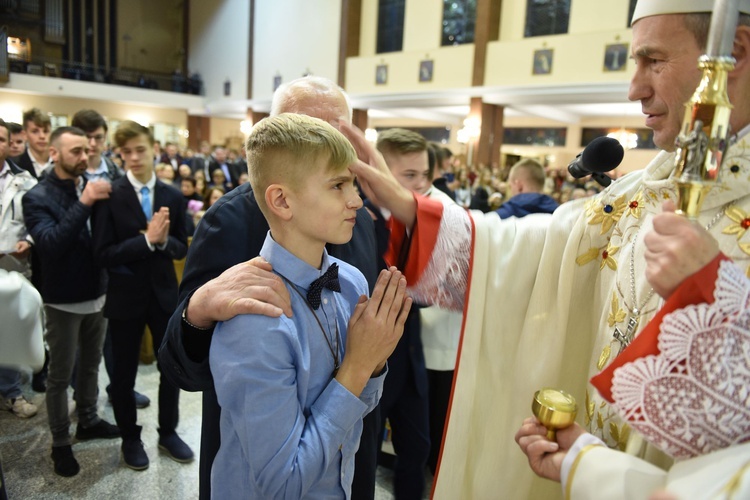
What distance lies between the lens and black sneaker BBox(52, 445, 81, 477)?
2.65 meters

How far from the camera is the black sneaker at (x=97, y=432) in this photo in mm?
3020

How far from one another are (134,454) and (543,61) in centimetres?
1210

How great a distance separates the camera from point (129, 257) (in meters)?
2.72

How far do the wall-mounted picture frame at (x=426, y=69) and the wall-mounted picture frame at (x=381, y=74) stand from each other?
1.20 metres

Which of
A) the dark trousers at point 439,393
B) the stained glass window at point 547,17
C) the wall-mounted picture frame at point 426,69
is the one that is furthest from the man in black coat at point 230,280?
the wall-mounted picture frame at point 426,69

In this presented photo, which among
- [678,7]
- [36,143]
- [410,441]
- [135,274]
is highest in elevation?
[678,7]

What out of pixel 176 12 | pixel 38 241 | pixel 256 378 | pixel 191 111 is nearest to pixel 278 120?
pixel 256 378

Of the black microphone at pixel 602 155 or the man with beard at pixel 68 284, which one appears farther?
the man with beard at pixel 68 284

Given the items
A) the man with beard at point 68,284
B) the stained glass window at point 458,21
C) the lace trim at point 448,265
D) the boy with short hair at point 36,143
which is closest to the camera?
the lace trim at point 448,265

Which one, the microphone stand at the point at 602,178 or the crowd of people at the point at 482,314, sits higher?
the microphone stand at the point at 602,178

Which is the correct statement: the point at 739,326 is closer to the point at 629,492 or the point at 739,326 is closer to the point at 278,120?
the point at 629,492

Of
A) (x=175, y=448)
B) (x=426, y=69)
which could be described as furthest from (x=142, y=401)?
(x=426, y=69)

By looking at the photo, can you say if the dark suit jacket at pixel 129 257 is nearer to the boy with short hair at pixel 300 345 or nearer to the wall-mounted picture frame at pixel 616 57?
the boy with short hair at pixel 300 345

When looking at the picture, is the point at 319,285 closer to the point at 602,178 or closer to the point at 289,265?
the point at 289,265
